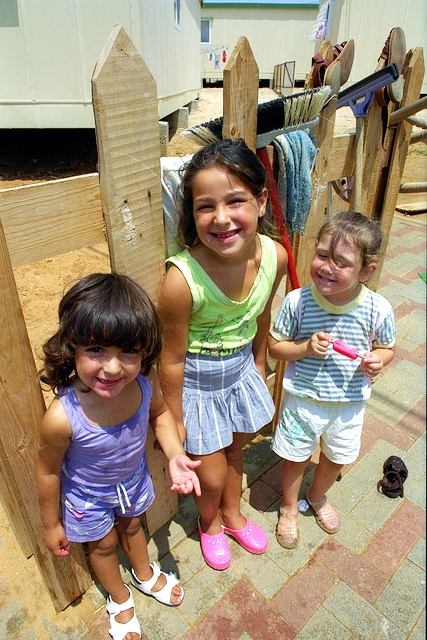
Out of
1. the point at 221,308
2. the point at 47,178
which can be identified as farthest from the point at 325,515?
the point at 47,178

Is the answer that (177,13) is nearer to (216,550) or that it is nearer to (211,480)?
(211,480)

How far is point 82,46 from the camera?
7012mm

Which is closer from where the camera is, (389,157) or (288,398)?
(288,398)

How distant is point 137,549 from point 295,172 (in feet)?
5.92

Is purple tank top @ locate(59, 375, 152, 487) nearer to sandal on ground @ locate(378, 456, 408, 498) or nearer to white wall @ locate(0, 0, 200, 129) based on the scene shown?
sandal on ground @ locate(378, 456, 408, 498)

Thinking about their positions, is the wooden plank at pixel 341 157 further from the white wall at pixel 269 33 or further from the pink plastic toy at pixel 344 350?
the white wall at pixel 269 33

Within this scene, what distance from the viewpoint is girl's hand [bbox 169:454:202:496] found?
4.79 ft

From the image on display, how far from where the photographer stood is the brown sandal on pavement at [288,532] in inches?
83.7

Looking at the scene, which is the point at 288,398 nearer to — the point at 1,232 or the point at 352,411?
the point at 352,411

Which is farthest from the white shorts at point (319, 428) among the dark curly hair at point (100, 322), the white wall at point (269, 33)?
the white wall at point (269, 33)

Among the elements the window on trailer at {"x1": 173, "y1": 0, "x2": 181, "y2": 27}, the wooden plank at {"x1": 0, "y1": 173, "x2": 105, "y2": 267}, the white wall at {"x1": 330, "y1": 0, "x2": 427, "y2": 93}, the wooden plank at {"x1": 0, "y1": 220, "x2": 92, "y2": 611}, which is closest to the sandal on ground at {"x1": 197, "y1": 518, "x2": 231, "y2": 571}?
the wooden plank at {"x1": 0, "y1": 220, "x2": 92, "y2": 611}

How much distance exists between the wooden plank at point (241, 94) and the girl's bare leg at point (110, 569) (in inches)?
65.7

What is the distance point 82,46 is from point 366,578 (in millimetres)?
8192

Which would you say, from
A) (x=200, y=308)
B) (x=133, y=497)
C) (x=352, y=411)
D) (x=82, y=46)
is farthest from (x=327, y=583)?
(x=82, y=46)
